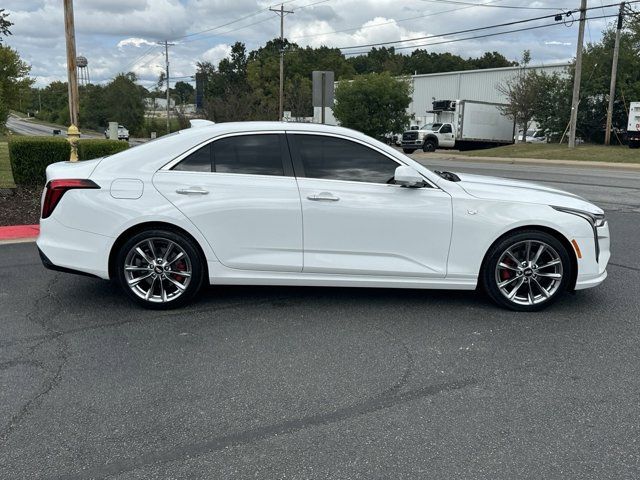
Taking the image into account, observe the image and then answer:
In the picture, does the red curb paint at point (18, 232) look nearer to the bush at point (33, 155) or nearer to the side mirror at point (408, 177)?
the bush at point (33, 155)

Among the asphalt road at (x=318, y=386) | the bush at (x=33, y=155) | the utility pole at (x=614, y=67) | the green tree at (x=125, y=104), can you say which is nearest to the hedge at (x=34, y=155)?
the bush at (x=33, y=155)

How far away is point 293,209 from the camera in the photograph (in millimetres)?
4844

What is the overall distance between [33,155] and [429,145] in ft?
103

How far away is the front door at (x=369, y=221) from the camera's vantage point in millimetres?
4848

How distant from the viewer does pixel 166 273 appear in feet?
16.3

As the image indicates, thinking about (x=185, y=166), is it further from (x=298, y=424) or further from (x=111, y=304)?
(x=298, y=424)

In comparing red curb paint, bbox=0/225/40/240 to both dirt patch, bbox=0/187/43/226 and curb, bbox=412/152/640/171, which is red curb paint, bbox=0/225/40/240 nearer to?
dirt patch, bbox=0/187/43/226

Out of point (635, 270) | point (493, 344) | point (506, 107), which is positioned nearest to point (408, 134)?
point (506, 107)

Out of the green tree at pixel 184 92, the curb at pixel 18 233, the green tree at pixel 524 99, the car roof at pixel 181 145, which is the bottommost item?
the curb at pixel 18 233

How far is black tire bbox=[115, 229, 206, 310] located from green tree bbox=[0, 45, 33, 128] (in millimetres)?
29500

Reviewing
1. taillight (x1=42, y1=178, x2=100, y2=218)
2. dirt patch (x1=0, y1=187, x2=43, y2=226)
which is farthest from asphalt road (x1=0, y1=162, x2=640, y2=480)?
dirt patch (x1=0, y1=187, x2=43, y2=226)

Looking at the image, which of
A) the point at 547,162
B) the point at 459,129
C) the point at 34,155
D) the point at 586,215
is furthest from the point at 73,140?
the point at 459,129

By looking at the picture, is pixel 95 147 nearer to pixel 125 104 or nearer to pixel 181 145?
pixel 181 145

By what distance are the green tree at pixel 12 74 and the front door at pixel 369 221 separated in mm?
30214
